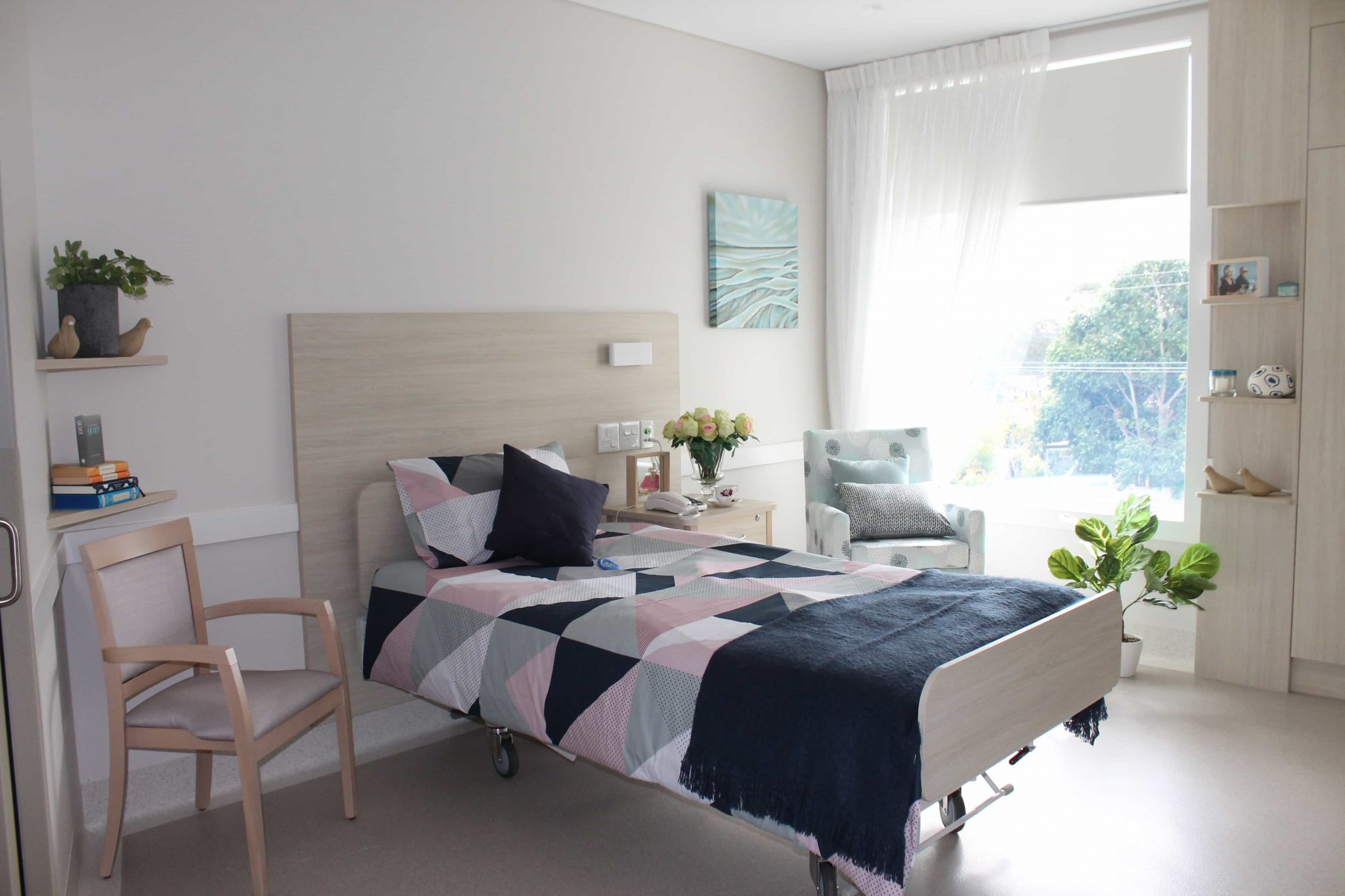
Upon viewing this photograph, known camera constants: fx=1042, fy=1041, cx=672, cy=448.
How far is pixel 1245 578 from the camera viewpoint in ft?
13.9

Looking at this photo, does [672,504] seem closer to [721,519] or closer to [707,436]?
[721,519]

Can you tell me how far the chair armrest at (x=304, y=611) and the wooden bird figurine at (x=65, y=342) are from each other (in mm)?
854

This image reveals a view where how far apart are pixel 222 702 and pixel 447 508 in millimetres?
1050

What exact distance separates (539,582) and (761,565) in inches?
29.7

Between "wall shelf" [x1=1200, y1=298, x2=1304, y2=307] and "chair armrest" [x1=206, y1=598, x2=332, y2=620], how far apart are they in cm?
352

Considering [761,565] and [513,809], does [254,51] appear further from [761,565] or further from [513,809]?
[513,809]

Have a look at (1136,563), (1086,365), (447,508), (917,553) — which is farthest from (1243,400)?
(447,508)

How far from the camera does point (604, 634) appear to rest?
9.28ft

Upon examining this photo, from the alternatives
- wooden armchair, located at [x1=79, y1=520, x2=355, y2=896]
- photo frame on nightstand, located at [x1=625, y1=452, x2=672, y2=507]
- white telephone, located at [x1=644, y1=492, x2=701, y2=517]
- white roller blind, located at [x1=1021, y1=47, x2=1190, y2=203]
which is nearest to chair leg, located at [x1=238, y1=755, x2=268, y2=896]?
wooden armchair, located at [x1=79, y1=520, x2=355, y2=896]

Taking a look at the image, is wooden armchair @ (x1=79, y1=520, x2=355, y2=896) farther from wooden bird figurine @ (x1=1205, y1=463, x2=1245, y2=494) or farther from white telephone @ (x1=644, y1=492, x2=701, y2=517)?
wooden bird figurine @ (x1=1205, y1=463, x2=1245, y2=494)

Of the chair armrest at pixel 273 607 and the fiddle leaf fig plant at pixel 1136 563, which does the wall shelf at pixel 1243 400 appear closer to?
the fiddle leaf fig plant at pixel 1136 563

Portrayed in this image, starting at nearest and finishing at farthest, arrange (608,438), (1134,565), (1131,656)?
(1131,656)
(1134,565)
(608,438)

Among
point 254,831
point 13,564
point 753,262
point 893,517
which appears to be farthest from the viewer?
point 753,262

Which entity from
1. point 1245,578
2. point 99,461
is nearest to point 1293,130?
point 1245,578
